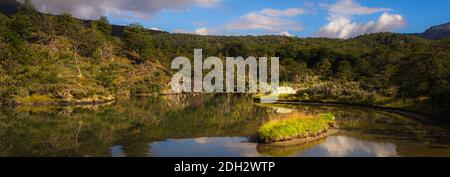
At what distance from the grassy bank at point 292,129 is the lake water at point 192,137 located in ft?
3.09

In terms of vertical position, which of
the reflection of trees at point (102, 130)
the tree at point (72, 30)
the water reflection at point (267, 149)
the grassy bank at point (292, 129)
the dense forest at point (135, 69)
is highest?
the tree at point (72, 30)

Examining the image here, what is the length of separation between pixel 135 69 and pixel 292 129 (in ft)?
→ 276

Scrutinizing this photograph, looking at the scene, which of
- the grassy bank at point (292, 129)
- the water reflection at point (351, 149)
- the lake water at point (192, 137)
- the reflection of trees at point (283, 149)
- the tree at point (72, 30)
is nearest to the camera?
the water reflection at point (351, 149)

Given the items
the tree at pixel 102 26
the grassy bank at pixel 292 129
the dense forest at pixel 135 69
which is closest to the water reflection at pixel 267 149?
the grassy bank at pixel 292 129

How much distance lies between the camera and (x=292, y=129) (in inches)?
1180

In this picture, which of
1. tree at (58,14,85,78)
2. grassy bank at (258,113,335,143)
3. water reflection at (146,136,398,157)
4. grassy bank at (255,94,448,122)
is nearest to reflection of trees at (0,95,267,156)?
water reflection at (146,136,398,157)

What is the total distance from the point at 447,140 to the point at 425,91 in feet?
57.2

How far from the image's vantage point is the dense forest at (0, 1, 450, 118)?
167ft

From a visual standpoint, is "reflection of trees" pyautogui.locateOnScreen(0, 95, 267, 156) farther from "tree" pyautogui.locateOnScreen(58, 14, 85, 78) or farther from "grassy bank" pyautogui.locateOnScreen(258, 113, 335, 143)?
"tree" pyautogui.locateOnScreen(58, 14, 85, 78)

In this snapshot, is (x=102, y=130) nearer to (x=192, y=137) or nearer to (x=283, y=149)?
(x=192, y=137)

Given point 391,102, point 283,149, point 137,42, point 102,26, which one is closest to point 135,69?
point 137,42

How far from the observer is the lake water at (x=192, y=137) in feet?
85.7

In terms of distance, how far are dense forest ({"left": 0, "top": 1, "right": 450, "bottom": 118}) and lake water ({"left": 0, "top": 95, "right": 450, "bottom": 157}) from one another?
23.9ft

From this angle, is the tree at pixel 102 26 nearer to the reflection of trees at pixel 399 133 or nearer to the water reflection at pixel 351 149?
the reflection of trees at pixel 399 133
